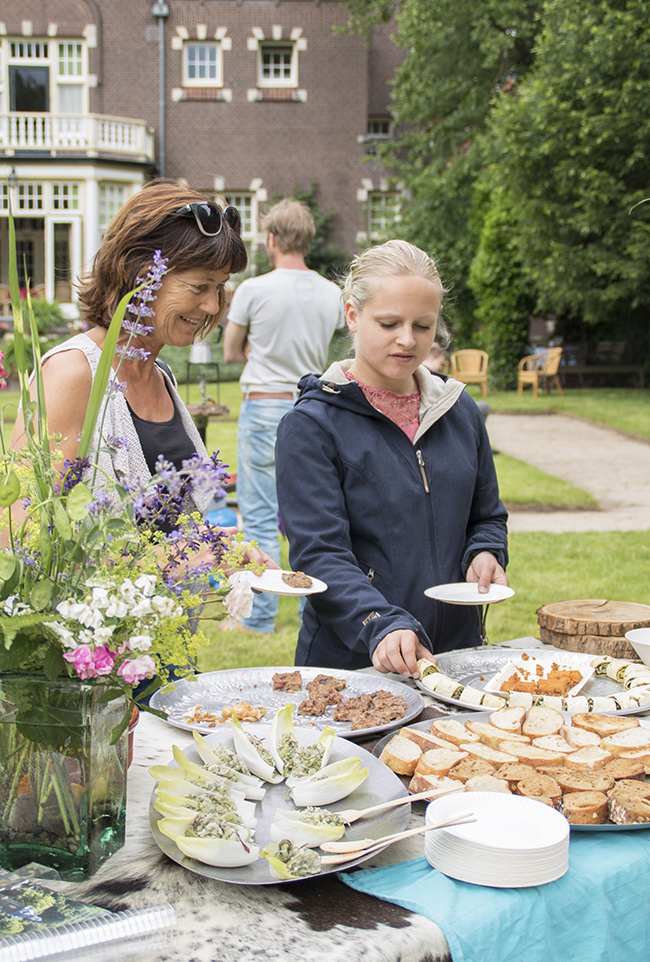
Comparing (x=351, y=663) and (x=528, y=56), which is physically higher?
(x=528, y=56)

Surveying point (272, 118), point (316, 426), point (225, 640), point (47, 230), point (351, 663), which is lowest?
point (225, 640)

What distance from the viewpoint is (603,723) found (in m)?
1.62

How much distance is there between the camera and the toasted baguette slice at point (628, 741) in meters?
1.50

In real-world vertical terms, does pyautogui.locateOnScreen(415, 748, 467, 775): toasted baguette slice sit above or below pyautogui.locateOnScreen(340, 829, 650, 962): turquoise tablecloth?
above

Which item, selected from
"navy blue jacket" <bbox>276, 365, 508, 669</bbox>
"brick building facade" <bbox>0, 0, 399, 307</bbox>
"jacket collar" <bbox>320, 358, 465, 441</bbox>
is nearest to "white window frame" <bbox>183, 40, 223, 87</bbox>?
"brick building facade" <bbox>0, 0, 399, 307</bbox>

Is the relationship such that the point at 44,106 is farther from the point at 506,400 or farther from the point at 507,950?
the point at 507,950

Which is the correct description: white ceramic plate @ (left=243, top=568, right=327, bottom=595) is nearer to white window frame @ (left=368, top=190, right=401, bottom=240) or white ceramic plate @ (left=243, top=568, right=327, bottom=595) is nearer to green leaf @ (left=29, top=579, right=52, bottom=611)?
green leaf @ (left=29, top=579, right=52, bottom=611)

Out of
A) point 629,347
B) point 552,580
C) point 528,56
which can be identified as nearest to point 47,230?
point 528,56

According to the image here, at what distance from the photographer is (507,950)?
1.12 metres

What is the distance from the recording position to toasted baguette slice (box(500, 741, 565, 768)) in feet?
4.79

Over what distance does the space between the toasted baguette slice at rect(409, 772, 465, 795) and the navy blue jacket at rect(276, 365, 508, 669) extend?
81 cm

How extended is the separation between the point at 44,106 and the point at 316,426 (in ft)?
91.6

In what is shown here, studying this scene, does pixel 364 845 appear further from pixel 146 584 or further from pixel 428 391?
pixel 428 391

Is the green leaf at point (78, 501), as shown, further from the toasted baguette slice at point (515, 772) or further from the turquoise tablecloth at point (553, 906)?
the toasted baguette slice at point (515, 772)
